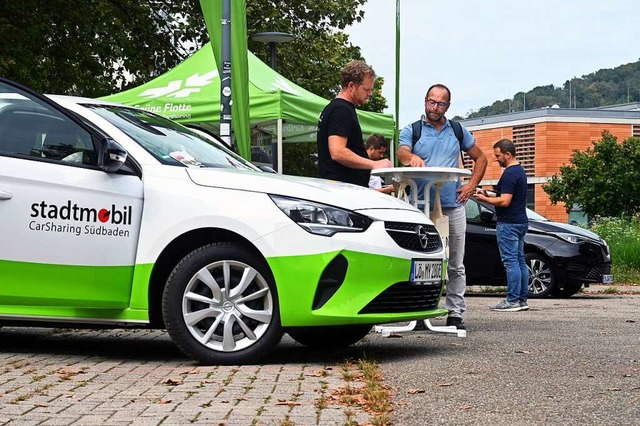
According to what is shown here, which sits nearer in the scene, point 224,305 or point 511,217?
point 224,305

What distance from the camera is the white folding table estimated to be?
27.4ft

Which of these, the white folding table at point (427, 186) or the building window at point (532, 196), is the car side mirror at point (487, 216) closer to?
the white folding table at point (427, 186)

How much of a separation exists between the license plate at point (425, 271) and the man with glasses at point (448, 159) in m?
1.33

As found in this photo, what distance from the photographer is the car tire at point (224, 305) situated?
7.09m

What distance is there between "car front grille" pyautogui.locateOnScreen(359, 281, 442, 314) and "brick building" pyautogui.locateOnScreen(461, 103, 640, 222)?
9573cm

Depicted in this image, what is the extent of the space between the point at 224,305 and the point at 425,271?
1.28 metres

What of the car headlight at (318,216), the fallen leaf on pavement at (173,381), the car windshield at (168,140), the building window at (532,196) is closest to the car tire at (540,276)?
the car windshield at (168,140)

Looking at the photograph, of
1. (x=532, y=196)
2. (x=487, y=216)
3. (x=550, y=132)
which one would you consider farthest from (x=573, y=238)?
(x=532, y=196)

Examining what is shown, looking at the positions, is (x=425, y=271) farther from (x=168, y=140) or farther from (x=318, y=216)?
(x=168, y=140)

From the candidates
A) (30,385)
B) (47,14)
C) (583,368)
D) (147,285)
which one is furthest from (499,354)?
(47,14)

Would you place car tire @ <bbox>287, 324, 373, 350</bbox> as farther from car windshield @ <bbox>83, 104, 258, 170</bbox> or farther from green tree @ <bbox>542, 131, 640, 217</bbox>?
green tree @ <bbox>542, 131, 640, 217</bbox>

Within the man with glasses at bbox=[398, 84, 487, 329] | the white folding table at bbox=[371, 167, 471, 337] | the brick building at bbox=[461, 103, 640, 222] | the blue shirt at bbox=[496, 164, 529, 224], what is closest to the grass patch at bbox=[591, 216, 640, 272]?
the blue shirt at bbox=[496, 164, 529, 224]

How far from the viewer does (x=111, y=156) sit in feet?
23.7

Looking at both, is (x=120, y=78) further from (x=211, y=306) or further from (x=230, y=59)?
(x=211, y=306)
